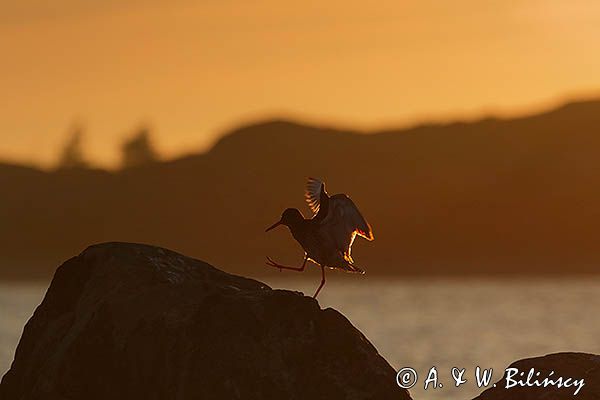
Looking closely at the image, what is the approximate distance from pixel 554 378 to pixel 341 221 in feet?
11.4

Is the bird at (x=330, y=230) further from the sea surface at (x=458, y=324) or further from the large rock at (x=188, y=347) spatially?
the sea surface at (x=458, y=324)

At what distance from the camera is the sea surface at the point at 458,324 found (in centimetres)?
6731

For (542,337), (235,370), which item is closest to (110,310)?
(235,370)

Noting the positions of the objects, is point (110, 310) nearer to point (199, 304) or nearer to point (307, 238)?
point (199, 304)

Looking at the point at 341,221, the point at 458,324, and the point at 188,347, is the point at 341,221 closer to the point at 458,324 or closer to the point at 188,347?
the point at 188,347

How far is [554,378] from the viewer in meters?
16.2

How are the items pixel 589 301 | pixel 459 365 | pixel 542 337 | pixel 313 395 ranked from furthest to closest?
pixel 589 301 < pixel 542 337 < pixel 459 365 < pixel 313 395

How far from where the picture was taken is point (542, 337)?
91500 mm

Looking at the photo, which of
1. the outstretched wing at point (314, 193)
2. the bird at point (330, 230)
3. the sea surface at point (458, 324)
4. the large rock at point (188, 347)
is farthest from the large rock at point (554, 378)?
the sea surface at point (458, 324)

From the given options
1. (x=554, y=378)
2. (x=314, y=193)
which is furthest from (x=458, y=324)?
(x=554, y=378)

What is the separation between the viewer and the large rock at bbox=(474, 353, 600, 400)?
1593 centimetres

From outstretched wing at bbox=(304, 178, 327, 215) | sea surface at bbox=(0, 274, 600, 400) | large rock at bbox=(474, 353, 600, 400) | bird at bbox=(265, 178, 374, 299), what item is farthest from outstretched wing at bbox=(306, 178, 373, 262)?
sea surface at bbox=(0, 274, 600, 400)

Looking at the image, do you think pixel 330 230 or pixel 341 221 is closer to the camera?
pixel 341 221

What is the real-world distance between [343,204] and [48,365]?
159 inches
